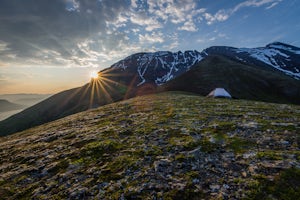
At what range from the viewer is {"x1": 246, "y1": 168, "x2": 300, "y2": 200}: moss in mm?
5394

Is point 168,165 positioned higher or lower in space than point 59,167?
higher

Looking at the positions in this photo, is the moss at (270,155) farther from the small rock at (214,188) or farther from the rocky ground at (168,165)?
the small rock at (214,188)

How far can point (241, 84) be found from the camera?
318ft

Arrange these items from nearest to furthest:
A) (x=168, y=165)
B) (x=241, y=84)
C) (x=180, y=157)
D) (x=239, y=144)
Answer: (x=168, y=165) < (x=180, y=157) < (x=239, y=144) < (x=241, y=84)

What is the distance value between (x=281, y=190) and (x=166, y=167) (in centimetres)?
413

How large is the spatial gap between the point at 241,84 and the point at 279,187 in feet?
341

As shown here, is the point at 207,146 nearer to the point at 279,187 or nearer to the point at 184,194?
the point at 279,187

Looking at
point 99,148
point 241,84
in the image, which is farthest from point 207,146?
point 241,84

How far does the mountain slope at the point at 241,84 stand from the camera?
86.2 m

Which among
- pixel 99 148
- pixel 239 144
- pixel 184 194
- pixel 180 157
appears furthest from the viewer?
pixel 99 148

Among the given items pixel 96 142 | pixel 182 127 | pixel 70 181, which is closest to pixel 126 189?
pixel 70 181

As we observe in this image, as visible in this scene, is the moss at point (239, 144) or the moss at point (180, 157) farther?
the moss at point (239, 144)

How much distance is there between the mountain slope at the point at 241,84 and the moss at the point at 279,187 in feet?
240

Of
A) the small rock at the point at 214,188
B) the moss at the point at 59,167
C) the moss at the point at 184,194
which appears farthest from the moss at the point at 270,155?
the moss at the point at 59,167
